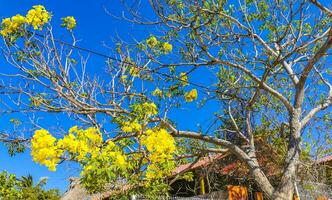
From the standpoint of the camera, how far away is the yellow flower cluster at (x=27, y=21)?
7.73m

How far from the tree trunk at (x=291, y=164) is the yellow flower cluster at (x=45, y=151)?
556cm

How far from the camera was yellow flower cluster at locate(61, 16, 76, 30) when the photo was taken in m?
8.21

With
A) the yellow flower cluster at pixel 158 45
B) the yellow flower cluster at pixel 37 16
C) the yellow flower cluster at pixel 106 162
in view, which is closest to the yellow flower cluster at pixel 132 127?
the yellow flower cluster at pixel 106 162

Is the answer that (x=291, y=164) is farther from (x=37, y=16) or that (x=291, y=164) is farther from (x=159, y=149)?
(x=37, y=16)

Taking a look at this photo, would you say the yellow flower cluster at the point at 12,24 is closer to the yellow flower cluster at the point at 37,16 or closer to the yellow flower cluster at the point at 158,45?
the yellow flower cluster at the point at 37,16

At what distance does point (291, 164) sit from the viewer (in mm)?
9570

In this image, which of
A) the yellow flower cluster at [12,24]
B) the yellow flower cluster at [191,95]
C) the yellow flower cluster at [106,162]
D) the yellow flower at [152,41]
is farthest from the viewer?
the yellow flower at [152,41]

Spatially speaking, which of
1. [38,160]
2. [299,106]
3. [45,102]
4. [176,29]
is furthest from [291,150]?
[38,160]

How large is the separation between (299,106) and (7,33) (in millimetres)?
6577

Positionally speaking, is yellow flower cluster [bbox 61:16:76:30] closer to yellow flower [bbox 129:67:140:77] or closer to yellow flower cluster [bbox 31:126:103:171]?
yellow flower [bbox 129:67:140:77]

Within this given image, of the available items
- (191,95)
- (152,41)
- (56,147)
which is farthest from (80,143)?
(152,41)

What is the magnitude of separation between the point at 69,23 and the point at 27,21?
820 mm

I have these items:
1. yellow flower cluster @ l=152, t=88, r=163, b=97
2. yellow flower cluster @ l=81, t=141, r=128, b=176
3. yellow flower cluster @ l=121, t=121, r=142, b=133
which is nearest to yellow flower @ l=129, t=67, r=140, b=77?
yellow flower cluster @ l=152, t=88, r=163, b=97

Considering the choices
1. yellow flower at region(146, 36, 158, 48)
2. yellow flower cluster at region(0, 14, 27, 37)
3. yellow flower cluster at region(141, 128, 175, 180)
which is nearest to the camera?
yellow flower cluster at region(141, 128, 175, 180)
